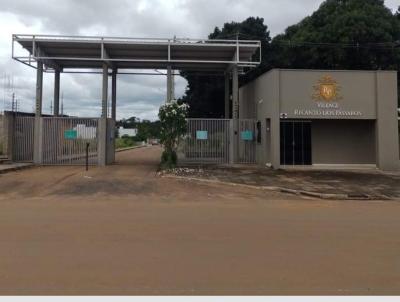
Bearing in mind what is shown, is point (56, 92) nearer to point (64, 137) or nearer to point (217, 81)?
point (64, 137)

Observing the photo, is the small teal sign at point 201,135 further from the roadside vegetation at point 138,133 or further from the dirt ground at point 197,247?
the dirt ground at point 197,247

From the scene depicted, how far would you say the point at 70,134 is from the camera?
96.0 ft

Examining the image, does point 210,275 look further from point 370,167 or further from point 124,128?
point 124,128

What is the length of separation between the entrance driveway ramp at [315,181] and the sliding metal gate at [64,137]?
7875 mm

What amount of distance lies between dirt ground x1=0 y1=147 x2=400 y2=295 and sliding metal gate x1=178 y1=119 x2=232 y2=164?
47.0 ft

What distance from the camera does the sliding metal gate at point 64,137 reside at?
29406 mm

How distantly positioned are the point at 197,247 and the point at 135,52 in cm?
2419

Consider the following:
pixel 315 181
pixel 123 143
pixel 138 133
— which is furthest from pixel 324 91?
pixel 138 133

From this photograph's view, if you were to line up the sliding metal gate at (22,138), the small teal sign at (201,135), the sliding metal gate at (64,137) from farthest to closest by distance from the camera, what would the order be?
1. the small teal sign at (201,135)
2. the sliding metal gate at (22,138)
3. the sliding metal gate at (64,137)

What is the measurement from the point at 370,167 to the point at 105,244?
23.6 meters

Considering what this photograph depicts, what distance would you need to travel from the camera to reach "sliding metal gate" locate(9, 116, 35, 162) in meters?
29.6

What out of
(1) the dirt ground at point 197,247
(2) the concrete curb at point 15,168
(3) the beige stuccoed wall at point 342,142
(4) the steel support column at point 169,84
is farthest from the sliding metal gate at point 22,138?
(3) the beige stuccoed wall at point 342,142

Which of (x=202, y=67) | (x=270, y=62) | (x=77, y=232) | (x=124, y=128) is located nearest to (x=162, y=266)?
(x=77, y=232)

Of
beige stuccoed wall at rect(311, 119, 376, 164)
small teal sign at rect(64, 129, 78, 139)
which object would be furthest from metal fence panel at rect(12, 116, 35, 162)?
beige stuccoed wall at rect(311, 119, 376, 164)
